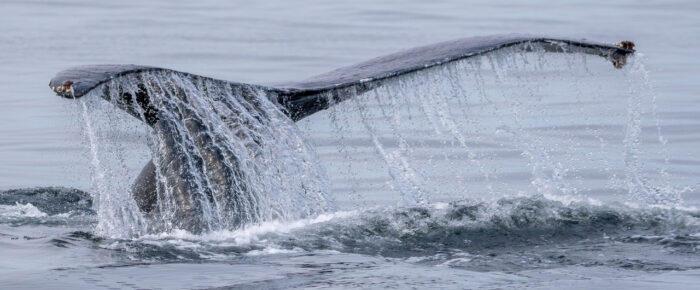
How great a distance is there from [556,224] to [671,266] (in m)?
1.09

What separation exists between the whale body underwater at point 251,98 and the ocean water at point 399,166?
81 millimetres

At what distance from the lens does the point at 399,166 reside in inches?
423

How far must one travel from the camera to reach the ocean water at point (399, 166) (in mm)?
5824

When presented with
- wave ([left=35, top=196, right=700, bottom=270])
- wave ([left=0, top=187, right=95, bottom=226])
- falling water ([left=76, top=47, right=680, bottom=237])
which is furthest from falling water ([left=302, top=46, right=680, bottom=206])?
wave ([left=0, top=187, right=95, bottom=226])

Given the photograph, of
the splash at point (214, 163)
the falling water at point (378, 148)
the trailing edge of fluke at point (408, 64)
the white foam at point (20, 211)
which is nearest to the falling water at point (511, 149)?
the falling water at point (378, 148)

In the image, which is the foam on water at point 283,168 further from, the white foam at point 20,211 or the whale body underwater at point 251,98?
the white foam at point 20,211

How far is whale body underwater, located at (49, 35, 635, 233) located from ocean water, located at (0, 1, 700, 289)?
8cm

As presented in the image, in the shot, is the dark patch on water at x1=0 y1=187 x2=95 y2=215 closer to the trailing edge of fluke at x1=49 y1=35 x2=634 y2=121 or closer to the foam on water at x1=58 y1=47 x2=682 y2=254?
the foam on water at x1=58 y1=47 x2=682 y2=254

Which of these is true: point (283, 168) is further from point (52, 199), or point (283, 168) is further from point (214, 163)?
point (52, 199)

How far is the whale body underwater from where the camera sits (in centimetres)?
617

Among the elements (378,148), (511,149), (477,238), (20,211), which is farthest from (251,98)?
(511,149)

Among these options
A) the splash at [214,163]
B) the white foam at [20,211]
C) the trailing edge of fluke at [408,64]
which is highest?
the trailing edge of fluke at [408,64]

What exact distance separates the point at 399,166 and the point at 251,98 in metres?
4.36

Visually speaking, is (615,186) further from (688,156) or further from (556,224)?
(556,224)
